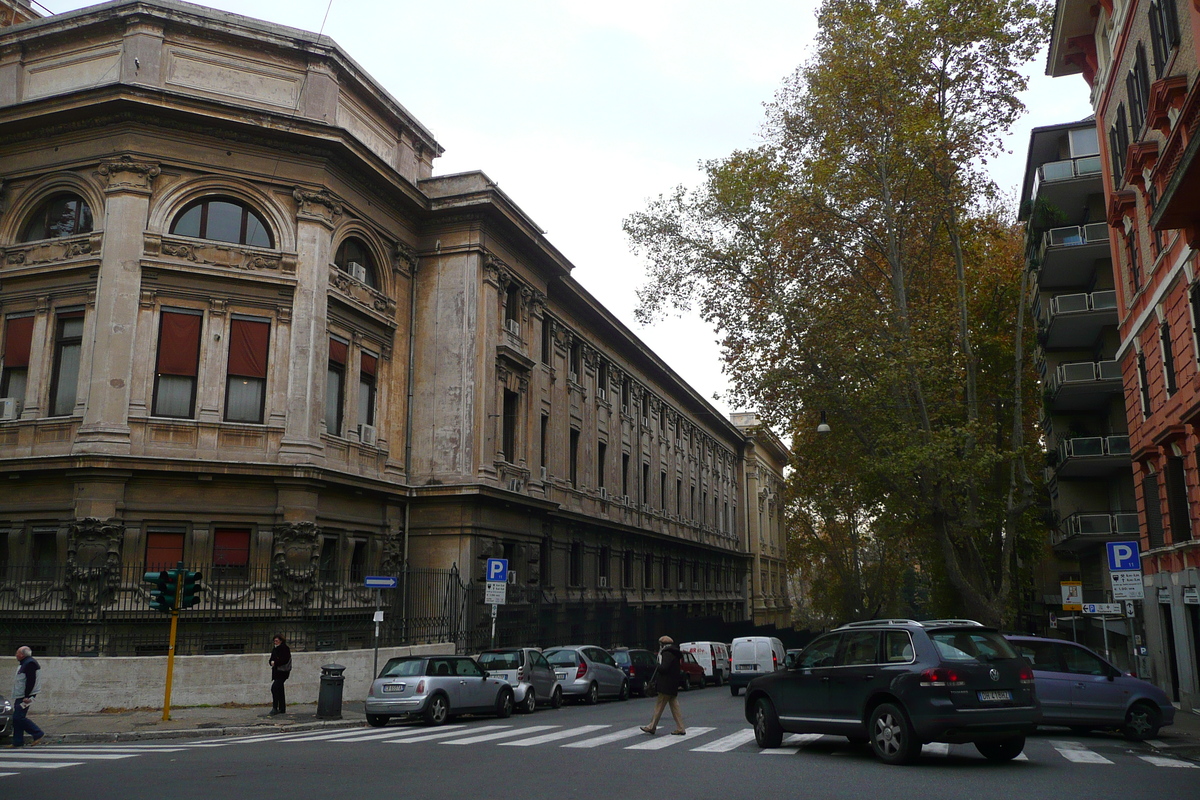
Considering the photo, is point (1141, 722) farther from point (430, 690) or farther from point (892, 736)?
point (430, 690)

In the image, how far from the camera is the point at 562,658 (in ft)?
78.4

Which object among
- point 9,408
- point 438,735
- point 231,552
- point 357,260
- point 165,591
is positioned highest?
point 357,260

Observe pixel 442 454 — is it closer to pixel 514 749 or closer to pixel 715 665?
pixel 715 665

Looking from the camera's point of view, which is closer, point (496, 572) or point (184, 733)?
point (184, 733)

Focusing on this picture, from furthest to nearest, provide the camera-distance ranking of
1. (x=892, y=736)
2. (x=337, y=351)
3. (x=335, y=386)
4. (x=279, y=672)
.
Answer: (x=335, y=386)
(x=337, y=351)
(x=279, y=672)
(x=892, y=736)

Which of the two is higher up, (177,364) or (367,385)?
(367,385)

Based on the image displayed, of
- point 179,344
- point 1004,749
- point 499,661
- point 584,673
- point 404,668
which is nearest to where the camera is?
point 1004,749

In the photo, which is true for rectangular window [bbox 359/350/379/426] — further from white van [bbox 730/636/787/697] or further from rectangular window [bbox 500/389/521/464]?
white van [bbox 730/636/787/697]

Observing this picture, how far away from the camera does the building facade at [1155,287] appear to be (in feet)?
58.9

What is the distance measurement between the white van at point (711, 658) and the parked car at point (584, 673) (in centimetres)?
999

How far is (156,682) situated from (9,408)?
27.5 ft

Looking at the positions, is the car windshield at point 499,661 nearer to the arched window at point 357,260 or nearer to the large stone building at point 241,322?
the large stone building at point 241,322

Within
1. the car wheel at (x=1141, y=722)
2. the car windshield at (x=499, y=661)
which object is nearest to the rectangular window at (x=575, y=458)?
the car windshield at (x=499, y=661)

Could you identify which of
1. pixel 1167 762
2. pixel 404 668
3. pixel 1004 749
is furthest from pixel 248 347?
pixel 1167 762
